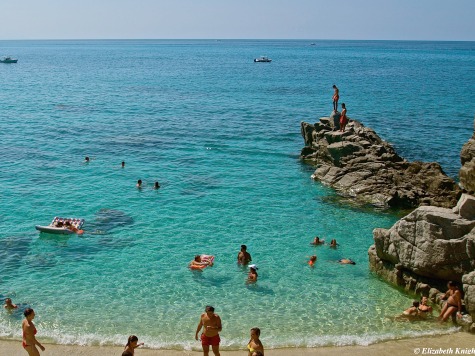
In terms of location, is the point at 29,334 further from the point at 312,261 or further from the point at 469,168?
the point at 469,168

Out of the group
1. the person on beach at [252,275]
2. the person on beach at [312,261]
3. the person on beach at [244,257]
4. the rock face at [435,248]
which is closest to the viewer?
the rock face at [435,248]

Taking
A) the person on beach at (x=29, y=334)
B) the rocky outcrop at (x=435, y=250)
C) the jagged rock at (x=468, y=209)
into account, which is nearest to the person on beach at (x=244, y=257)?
the rocky outcrop at (x=435, y=250)

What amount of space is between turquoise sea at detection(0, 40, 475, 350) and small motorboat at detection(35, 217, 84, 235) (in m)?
0.42

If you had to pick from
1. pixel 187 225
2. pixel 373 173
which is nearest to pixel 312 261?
pixel 187 225

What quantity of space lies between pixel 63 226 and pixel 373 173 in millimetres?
19921

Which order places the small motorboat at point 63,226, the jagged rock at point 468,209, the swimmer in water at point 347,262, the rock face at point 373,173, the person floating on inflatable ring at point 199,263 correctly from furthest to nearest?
1. the rock face at point 373,173
2. the small motorboat at point 63,226
3. the swimmer in water at point 347,262
4. the person floating on inflatable ring at point 199,263
5. the jagged rock at point 468,209

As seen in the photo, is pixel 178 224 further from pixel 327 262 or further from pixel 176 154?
pixel 176 154

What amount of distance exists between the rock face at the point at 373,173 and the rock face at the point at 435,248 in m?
10.5

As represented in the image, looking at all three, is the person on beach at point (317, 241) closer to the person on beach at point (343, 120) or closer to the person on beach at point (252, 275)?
the person on beach at point (252, 275)

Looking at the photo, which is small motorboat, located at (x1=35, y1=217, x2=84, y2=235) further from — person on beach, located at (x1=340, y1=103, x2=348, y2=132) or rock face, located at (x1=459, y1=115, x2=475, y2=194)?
person on beach, located at (x1=340, y1=103, x2=348, y2=132)

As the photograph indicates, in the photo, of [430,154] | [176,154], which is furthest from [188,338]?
[430,154]

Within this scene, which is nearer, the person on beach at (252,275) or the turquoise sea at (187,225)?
the turquoise sea at (187,225)

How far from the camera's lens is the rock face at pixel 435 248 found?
19344 mm

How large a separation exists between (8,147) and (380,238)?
118ft
